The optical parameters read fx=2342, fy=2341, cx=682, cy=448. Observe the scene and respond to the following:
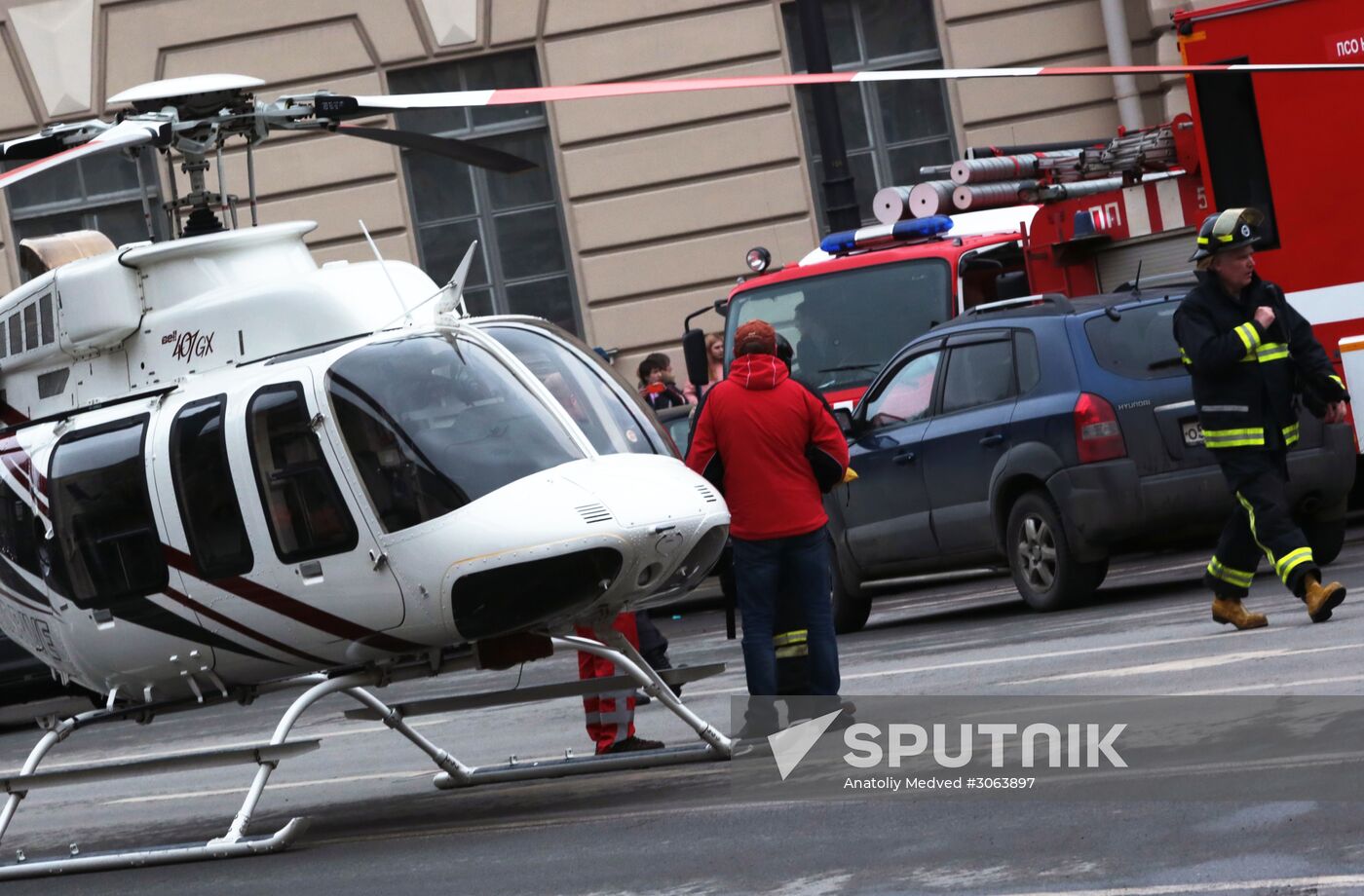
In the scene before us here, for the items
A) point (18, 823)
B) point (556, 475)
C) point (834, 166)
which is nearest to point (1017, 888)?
point (556, 475)

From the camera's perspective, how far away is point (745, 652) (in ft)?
33.1

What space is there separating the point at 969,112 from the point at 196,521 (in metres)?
15.6

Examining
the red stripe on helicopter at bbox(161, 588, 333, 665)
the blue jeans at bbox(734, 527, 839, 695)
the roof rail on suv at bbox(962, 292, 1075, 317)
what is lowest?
the blue jeans at bbox(734, 527, 839, 695)

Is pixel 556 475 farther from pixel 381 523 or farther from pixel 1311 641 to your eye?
pixel 1311 641

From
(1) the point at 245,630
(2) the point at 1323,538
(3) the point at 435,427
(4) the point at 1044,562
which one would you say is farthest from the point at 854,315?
(3) the point at 435,427

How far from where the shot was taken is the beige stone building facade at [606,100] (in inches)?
923

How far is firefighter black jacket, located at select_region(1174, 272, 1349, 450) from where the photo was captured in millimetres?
10992

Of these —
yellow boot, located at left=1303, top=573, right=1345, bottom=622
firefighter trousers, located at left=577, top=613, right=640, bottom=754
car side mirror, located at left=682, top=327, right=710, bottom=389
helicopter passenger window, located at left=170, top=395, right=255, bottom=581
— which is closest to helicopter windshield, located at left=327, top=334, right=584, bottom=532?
helicopter passenger window, located at left=170, top=395, right=255, bottom=581

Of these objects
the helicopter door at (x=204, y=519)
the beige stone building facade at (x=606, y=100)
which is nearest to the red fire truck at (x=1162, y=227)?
the beige stone building facade at (x=606, y=100)

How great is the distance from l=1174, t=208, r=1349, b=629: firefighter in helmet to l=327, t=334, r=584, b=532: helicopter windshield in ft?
12.0

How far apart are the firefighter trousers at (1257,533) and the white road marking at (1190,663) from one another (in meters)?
0.84

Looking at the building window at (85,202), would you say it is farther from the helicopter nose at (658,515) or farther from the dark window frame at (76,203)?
the helicopter nose at (658,515)

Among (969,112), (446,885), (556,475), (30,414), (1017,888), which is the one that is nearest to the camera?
(1017,888)

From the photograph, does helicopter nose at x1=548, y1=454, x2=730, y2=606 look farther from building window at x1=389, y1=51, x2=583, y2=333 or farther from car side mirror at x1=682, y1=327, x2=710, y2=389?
building window at x1=389, y1=51, x2=583, y2=333
